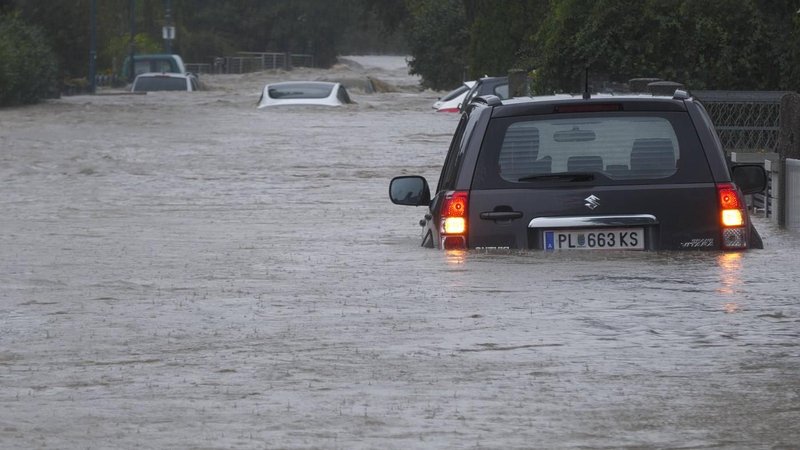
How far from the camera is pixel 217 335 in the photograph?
829 centimetres

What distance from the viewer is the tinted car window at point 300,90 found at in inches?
1661

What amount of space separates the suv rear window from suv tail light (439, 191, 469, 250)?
0.13 meters

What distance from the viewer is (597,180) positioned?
9.62 metres

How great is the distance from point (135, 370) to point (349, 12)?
118 meters

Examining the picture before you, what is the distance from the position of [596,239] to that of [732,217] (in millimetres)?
717

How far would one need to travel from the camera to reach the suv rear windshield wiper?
9617 millimetres

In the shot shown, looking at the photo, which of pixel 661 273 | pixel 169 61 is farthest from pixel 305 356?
pixel 169 61

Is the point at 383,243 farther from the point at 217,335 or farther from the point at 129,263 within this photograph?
the point at 217,335

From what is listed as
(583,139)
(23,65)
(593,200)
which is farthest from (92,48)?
(593,200)

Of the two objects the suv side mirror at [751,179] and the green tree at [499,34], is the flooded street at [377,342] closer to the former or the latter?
the suv side mirror at [751,179]

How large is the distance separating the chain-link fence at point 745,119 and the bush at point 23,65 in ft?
99.7

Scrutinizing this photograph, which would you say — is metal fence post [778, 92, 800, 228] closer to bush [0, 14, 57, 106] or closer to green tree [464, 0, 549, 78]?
green tree [464, 0, 549, 78]

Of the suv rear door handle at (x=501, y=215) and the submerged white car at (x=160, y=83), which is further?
the submerged white car at (x=160, y=83)

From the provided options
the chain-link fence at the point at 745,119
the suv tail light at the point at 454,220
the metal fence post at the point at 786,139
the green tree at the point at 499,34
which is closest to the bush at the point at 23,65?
the green tree at the point at 499,34
